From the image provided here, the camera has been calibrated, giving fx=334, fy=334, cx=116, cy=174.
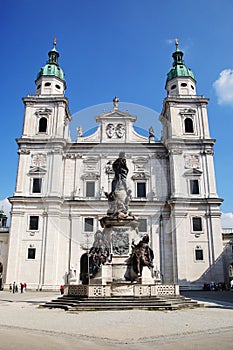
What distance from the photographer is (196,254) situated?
115 feet

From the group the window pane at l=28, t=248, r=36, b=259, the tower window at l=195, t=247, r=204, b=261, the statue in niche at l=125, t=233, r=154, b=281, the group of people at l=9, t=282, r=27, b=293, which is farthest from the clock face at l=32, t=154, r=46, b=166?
the statue in niche at l=125, t=233, r=154, b=281

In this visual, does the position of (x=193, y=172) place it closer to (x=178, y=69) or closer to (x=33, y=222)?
(x=178, y=69)

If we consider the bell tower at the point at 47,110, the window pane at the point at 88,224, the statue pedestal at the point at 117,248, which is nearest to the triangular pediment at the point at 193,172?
the window pane at the point at 88,224

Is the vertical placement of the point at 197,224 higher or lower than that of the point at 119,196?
higher

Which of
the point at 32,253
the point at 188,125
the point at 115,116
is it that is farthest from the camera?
the point at 188,125

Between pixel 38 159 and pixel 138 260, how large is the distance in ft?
85.5

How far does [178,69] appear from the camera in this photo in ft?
146

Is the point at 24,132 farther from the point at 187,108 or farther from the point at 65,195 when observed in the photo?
the point at 187,108

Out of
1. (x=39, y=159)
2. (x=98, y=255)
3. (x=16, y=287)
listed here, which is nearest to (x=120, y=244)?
(x=98, y=255)

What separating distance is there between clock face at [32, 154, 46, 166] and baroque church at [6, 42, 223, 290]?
13 cm

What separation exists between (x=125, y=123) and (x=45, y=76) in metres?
12.3

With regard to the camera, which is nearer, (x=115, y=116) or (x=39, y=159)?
(x=39, y=159)

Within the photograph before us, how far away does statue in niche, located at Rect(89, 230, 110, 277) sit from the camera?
15539mm

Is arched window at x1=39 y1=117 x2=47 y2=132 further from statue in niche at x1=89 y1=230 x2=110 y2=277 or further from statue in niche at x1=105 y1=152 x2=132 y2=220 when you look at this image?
statue in niche at x1=89 y1=230 x2=110 y2=277
